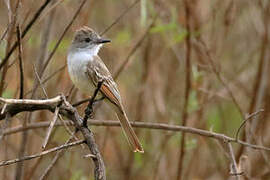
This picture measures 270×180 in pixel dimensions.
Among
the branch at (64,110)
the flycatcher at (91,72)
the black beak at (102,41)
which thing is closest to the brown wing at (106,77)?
the flycatcher at (91,72)

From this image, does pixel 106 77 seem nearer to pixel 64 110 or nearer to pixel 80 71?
pixel 80 71

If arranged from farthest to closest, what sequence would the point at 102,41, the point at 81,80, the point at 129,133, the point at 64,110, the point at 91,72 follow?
the point at 102,41 → the point at 91,72 → the point at 81,80 → the point at 129,133 → the point at 64,110

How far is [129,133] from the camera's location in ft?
11.7

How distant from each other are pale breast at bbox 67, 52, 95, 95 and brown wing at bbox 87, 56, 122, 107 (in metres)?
0.04

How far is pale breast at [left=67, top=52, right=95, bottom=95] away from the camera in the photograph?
3.91 m

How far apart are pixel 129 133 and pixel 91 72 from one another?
0.69m

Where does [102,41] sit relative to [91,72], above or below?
above

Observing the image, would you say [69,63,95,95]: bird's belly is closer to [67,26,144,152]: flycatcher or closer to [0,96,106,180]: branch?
[67,26,144,152]: flycatcher

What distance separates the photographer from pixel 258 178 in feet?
17.8

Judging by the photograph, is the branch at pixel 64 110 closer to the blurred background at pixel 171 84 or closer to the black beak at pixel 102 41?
the black beak at pixel 102 41

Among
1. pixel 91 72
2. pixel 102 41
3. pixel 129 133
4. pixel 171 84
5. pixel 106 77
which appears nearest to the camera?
pixel 129 133

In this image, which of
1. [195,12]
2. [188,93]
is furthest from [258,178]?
[195,12]

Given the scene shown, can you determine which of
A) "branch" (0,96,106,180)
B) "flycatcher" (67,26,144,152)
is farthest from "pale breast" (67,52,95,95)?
"branch" (0,96,106,180)

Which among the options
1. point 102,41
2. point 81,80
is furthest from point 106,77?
point 102,41
